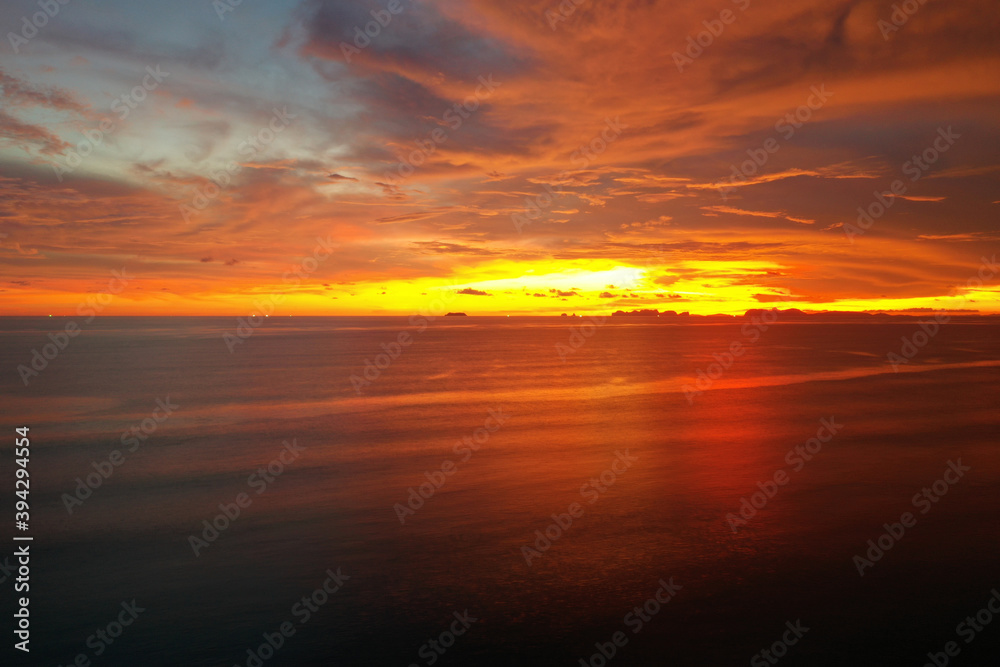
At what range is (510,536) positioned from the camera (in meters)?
13.7

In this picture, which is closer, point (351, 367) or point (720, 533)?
point (720, 533)

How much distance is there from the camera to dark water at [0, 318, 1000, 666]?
9602 millimetres

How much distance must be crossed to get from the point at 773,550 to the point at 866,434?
14867 mm

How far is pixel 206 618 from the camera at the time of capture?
33.3 feet

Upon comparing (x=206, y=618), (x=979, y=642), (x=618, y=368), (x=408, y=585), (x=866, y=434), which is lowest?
(x=206, y=618)

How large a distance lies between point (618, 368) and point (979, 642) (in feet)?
156

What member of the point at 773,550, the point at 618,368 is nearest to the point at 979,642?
the point at 773,550

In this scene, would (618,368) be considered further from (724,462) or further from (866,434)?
(724,462)

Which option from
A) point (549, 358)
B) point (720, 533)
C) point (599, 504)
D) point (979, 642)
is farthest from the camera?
point (549, 358)

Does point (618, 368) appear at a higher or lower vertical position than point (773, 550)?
higher

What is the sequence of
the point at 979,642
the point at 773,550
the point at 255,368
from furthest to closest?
the point at 255,368 → the point at 773,550 → the point at 979,642

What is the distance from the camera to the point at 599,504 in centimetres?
1612

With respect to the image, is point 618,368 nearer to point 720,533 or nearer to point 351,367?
point 351,367

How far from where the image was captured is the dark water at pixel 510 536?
960 cm
